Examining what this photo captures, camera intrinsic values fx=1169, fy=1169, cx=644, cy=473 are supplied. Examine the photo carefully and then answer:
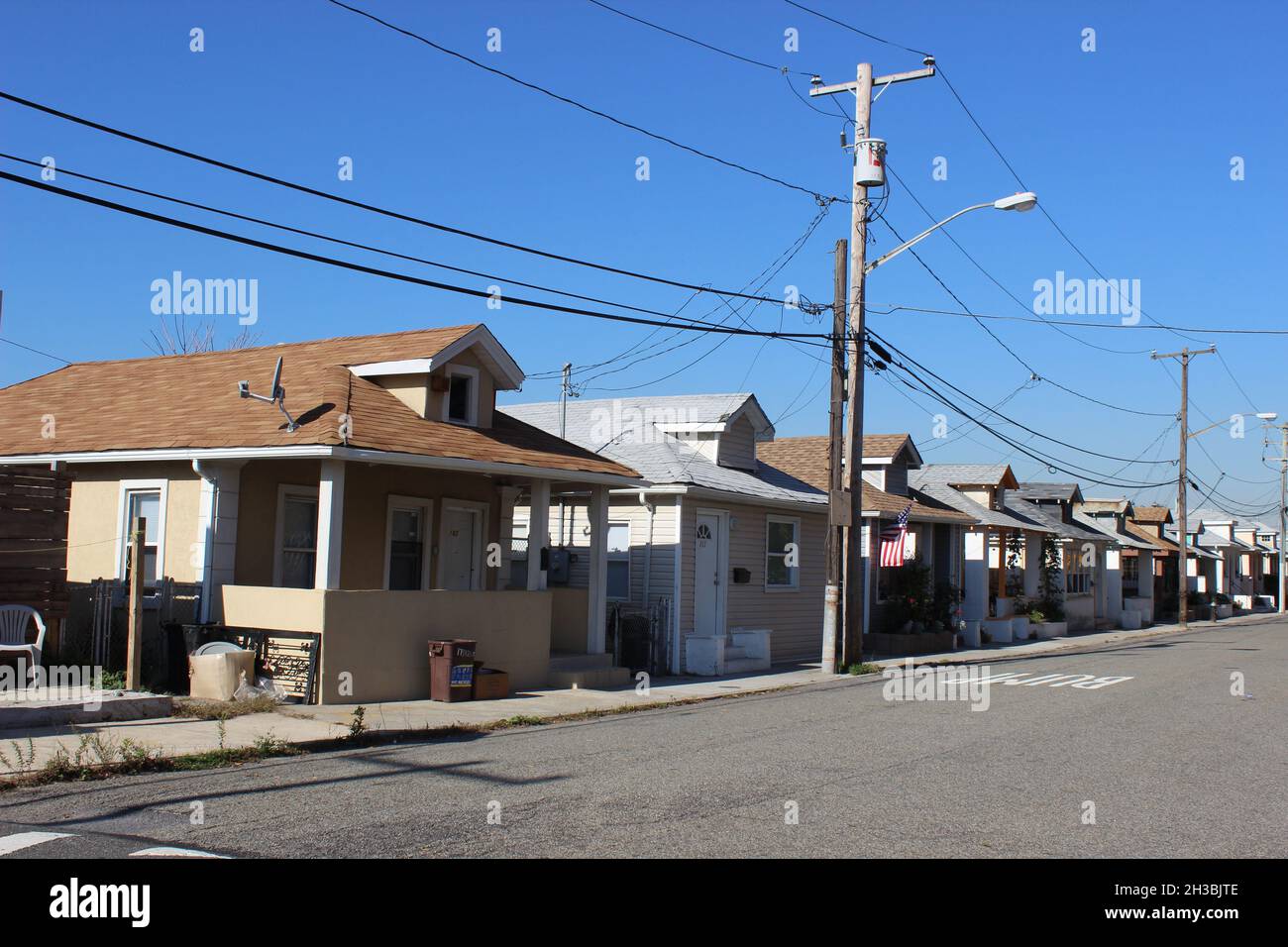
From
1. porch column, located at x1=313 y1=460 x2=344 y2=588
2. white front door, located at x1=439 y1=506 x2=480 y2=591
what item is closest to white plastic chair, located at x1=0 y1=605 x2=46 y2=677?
porch column, located at x1=313 y1=460 x2=344 y2=588

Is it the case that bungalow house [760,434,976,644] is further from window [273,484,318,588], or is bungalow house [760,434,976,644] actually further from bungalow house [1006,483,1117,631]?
window [273,484,318,588]

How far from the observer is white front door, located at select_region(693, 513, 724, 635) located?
21328mm

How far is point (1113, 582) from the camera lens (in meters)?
51.9

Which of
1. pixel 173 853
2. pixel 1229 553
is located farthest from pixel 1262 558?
pixel 173 853

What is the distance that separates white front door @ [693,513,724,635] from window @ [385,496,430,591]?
526cm

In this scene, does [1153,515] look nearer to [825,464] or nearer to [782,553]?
[825,464]

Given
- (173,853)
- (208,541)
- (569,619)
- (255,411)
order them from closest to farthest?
(173,853)
(208,541)
(255,411)
(569,619)

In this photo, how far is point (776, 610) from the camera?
23.7m

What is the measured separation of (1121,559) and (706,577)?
123 feet

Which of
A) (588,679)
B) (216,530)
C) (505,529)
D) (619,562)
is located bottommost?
(588,679)

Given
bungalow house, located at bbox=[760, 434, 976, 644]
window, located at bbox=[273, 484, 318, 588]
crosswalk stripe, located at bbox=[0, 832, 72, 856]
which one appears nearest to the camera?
crosswalk stripe, located at bbox=[0, 832, 72, 856]

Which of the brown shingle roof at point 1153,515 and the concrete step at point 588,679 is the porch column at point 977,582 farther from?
the brown shingle roof at point 1153,515
